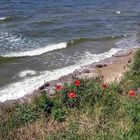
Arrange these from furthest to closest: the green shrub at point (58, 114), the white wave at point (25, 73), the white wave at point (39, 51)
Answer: the white wave at point (39, 51) → the white wave at point (25, 73) → the green shrub at point (58, 114)

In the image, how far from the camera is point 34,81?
17.3m

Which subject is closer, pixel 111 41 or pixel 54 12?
pixel 111 41

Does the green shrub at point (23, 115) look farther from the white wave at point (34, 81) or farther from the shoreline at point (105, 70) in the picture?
the shoreline at point (105, 70)

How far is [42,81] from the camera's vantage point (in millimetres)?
17328

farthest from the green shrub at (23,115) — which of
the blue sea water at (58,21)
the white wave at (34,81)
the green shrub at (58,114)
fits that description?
the blue sea water at (58,21)

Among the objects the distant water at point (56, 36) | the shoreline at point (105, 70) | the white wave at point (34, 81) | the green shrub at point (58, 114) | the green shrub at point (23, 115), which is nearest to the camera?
the green shrub at point (23, 115)

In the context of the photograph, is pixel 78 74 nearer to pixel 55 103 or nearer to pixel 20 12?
pixel 55 103

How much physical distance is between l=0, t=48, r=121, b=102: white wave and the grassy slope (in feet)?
20.8

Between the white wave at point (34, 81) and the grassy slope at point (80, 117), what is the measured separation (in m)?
6.34

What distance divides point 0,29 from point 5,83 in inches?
483

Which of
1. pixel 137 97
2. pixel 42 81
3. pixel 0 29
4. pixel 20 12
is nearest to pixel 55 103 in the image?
pixel 137 97

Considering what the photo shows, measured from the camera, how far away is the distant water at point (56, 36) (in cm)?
1880

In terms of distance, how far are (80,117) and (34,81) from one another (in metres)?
9.41

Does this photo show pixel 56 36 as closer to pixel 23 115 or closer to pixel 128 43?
pixel 128 43
